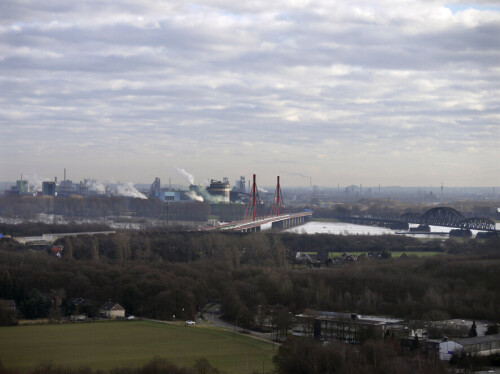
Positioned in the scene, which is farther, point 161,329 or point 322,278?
point 322,278

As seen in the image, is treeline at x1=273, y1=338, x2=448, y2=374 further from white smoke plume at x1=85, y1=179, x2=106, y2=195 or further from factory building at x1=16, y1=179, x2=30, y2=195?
white smoke plume at x1=85, y1=179, x2=106, y2=195

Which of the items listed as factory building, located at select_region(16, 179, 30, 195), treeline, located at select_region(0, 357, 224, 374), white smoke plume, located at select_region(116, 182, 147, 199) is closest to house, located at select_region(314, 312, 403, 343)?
treeline, located at select_region(0, 357, 224, 374)

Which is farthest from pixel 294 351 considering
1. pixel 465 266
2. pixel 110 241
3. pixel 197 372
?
pixel 110 241

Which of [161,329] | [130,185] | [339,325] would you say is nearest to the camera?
[339,325]

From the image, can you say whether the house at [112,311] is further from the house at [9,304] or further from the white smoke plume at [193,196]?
the white smoke plume at [193,196]

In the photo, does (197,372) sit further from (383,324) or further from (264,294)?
(264,294)

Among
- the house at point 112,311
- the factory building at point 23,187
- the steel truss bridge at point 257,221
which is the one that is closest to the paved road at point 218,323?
the house at point 112,311
